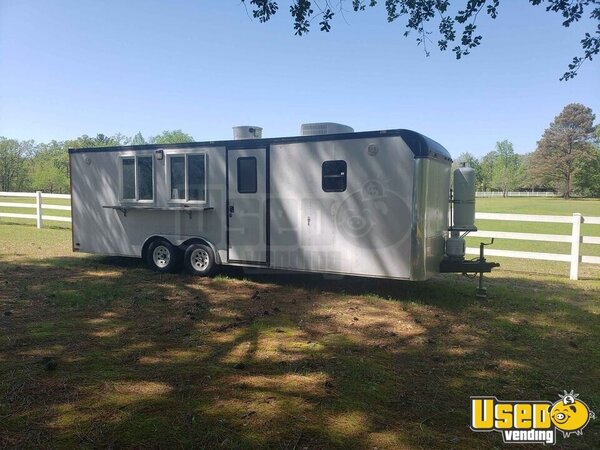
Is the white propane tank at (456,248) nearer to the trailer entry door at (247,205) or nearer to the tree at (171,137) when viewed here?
the trailer entry door at (247,205)

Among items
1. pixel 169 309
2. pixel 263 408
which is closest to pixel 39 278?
pixel 169 309

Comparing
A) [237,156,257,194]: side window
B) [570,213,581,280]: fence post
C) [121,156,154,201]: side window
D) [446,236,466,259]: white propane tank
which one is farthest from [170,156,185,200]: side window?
[570,213,581,280]: fence post

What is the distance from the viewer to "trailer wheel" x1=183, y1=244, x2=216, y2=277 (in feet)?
28.8

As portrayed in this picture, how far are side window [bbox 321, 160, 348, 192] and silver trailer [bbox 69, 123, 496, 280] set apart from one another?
0.02m

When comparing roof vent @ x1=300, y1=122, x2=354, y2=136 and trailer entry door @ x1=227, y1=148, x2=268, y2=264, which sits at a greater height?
roof vent @ x1=300, y1=122, x2=354, y2=136

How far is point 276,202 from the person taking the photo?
791 cm

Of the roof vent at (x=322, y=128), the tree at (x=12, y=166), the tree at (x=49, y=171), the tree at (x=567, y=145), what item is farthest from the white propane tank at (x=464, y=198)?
the tree at (x=12, y=166)

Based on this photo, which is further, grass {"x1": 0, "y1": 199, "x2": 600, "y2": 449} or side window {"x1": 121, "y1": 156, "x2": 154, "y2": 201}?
side window {"x1": 121, "y1": 156, "x2": 154, "y2": 201}

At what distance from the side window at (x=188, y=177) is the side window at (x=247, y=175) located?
0.84m

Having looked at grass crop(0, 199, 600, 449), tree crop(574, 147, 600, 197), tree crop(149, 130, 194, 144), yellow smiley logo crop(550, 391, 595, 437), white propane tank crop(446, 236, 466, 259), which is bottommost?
yellow smiley logo crop(550, 391, 595, 437)

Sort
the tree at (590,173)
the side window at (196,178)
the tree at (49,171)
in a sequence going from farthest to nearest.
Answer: the tree at (590,173), the tree at (49,171), the side window at (196,178)

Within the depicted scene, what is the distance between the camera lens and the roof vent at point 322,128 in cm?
765

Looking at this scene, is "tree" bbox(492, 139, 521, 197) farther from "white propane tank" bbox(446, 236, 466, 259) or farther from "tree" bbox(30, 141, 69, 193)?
"white propane tank" bbox(446, 236, 466, 259)

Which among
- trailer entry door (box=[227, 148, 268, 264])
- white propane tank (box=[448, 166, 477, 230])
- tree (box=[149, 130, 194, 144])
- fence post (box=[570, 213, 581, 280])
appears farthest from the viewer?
tree (box=[149, 130, 194, 144])
